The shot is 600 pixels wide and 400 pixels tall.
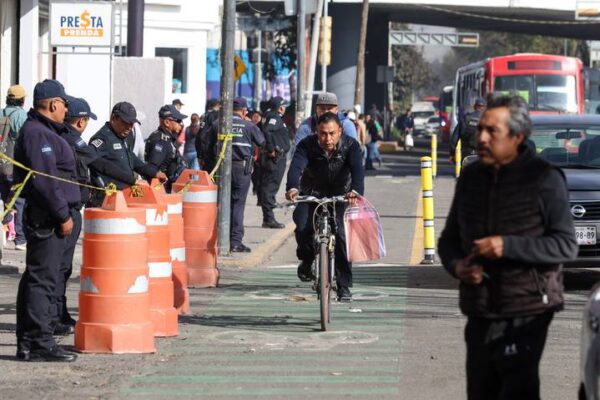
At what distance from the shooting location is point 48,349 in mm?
9695

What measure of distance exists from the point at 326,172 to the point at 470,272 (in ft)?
20.7

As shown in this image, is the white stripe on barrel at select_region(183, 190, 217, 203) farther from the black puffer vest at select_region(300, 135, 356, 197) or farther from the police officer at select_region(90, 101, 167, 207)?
the black puffer vest at select_region(300, 135, 356, 197)

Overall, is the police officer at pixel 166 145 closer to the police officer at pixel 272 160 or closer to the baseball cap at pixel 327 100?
the baseball cap at pixel 327 100

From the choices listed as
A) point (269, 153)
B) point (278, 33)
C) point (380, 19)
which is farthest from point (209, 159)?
point (380, 19)

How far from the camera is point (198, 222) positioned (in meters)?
13.9

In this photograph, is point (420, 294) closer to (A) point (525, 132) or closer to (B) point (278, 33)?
(A) point (525, 132)

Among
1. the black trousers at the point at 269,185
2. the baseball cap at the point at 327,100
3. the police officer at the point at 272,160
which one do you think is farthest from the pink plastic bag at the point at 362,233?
the police officer at the point at 272,160

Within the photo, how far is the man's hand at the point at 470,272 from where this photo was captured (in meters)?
5.97

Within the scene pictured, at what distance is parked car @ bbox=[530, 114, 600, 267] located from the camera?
13664 millimetres

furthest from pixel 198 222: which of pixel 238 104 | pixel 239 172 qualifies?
pixel 238 104

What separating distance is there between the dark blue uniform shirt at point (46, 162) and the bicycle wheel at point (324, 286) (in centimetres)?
219

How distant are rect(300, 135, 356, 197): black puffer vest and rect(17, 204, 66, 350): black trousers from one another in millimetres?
3128

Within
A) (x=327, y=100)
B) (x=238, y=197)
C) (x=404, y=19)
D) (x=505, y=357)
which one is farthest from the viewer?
(x=404, y=19)

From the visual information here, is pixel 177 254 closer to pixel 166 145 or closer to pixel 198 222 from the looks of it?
pixel 198 222
